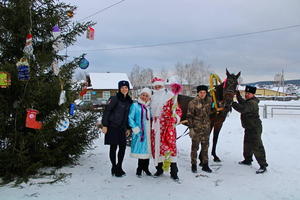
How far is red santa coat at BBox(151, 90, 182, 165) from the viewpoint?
4.54m

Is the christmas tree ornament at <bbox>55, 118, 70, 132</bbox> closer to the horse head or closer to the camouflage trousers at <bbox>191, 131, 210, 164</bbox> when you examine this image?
the camouflage trousers at <bbox>191, 131, 210, 164</bbox>

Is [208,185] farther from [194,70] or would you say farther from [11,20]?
[194,70]

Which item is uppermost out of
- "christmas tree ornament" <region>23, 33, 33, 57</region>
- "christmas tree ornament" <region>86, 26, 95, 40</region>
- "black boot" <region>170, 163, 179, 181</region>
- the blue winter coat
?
"christmas tree ornament" <region>86, 26, 95, 40</region>

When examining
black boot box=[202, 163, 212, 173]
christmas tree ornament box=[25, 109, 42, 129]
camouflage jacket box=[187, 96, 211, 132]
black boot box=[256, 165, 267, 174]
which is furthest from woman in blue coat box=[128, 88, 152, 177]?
black boot box=[256, 165, 267, 174]

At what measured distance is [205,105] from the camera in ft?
17.2

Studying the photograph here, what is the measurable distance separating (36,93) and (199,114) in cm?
328

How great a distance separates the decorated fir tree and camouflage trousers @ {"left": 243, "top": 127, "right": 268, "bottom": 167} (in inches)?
146

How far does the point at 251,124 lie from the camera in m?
5.72

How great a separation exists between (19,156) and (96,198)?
1.58 meters

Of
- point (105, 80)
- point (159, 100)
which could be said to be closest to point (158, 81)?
point (159, 100)

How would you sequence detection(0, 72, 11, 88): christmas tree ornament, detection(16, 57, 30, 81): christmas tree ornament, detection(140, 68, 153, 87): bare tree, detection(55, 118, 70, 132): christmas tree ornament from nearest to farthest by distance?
detection(0, 72, 11, 88): christmas tree ornament
detection(16, 57, 30, 81): christmas tree ornament
detection(55, 118, 70, 132): christmas tree ornament
detection(140, 68, 153, 87): bare tree

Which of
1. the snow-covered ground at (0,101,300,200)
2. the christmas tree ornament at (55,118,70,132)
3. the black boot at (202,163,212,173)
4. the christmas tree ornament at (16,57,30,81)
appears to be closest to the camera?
the snow-covered ground at (0,101,300,200)

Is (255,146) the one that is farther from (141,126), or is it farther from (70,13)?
(70,13)

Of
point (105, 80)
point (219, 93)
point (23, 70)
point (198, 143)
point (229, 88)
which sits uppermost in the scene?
point (105, 80)
